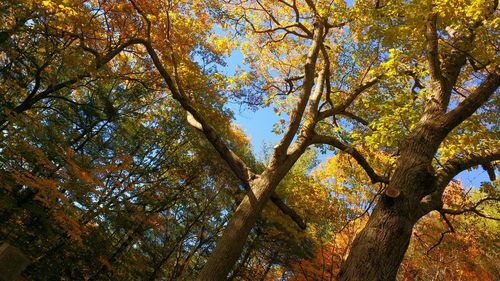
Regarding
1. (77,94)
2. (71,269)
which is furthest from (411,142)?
(77,94)

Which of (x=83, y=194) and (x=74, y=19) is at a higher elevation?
(x=74, y=19)

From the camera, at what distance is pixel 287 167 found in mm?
6285

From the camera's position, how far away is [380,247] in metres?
3.28

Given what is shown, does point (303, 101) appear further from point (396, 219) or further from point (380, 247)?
point (380, 247)

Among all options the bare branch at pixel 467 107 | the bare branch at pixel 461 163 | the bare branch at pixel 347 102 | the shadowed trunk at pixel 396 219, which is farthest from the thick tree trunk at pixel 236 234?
the bare branch at pixel 467 107

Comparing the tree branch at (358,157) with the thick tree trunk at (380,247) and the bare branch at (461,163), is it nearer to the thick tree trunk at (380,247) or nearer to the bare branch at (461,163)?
the bare branch at (461,163)

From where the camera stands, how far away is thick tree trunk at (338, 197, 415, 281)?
3175 mm

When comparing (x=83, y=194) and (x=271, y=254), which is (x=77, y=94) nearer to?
(x=83, y=194)

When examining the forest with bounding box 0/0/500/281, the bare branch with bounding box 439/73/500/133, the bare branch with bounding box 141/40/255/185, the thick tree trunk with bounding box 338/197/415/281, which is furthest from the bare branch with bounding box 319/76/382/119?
the thick tree trunk with bounding box 338/197/415/281

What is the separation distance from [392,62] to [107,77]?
5391 mm

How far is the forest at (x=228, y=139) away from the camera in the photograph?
4414mm

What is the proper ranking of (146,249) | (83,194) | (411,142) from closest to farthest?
(411,142), (83,194), (146,249)

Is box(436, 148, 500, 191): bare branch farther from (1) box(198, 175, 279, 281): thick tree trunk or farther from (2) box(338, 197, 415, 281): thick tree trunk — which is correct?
(1) box(198, 175, 279, 281): thick tree trunk

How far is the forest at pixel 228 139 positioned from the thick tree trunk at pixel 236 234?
0.03 metres
